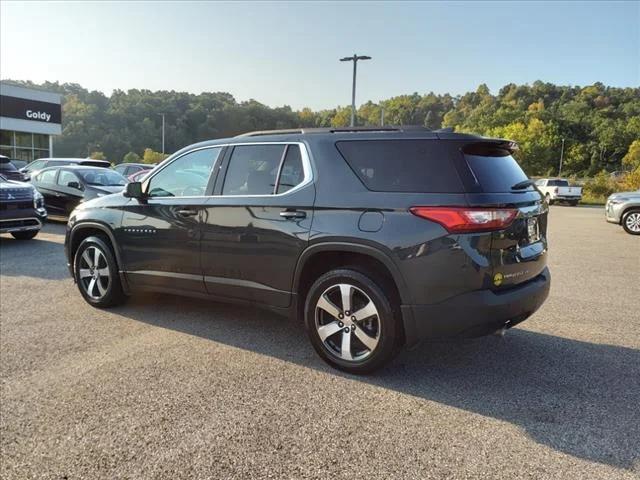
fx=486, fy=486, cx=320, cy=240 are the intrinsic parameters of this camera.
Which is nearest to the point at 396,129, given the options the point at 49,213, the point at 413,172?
the point at 413,172

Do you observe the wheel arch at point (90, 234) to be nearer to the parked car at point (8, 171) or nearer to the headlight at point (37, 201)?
the headlight at point (37, 201)

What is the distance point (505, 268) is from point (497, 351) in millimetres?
1194

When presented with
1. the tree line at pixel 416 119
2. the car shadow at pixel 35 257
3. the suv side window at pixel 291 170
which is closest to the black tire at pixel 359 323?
the suv side window at pixel 291 170

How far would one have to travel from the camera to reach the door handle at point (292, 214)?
376cm

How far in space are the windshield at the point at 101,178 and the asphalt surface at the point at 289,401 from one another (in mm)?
7524

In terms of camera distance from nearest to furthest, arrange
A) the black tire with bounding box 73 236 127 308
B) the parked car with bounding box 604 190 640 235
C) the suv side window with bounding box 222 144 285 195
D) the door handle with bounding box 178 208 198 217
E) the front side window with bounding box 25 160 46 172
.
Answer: the suv side window with bounding box 222 144 285 195 < the door handle with bounding box 178 208 198 217 < the black tire with bounding box 73 236 127 308 < the parked car with bounding box 604 190 640 235 < the front side window with bounding box 25 160 46 172

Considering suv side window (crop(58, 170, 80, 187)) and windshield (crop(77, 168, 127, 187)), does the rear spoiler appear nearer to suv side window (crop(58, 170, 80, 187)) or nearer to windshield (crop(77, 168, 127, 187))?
windshield (crop(77, 168, 127, 187))

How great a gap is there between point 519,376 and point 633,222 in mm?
12826

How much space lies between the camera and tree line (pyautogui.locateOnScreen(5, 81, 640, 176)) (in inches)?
2850

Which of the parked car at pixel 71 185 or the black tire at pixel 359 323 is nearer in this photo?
the black tire at pixel 359 323

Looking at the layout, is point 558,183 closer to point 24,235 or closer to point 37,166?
point 37,166

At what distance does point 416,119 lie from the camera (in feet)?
304

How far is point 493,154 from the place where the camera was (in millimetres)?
3592

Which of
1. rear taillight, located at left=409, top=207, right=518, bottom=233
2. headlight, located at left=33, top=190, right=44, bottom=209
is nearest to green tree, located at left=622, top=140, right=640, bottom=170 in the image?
headlight, located at left=33, top=190, right=44, bottom=209
